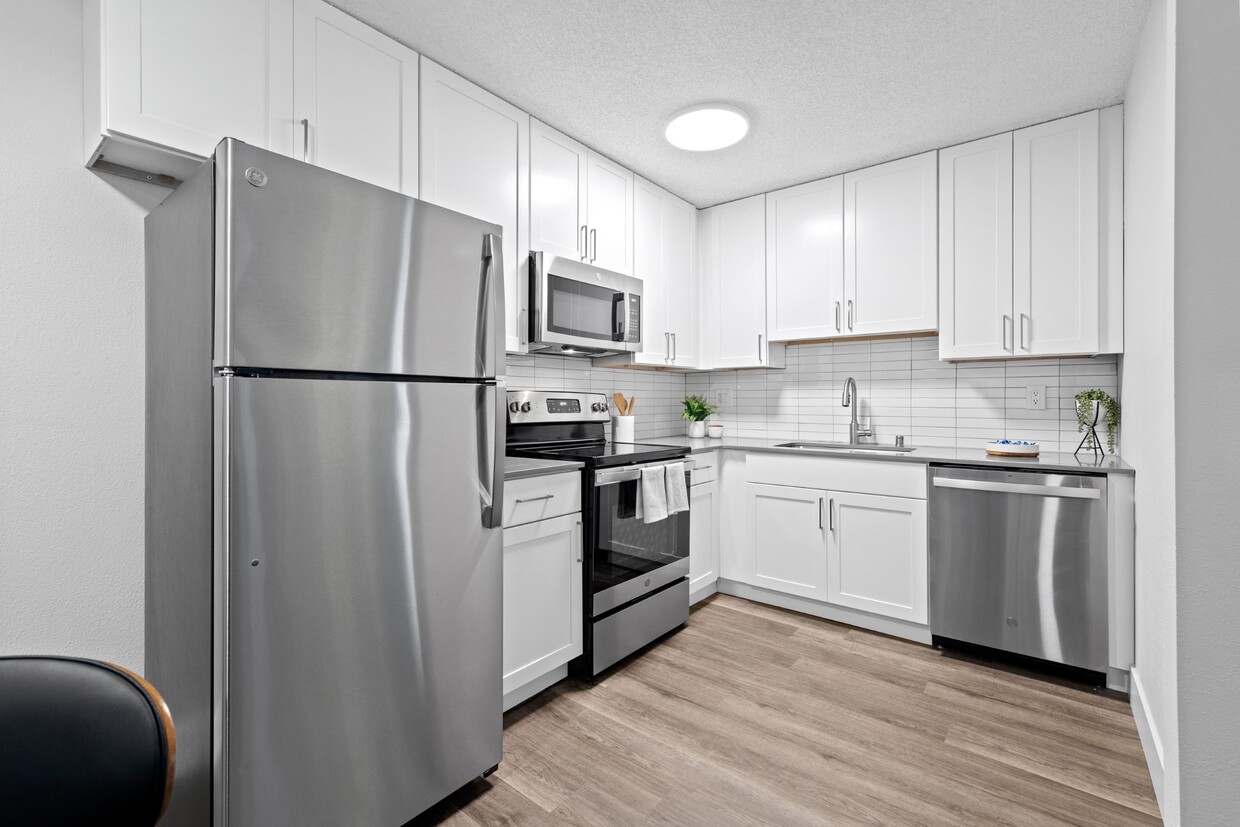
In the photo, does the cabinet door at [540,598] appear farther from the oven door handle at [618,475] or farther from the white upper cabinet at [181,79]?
the white upper cabinet at [181,79]

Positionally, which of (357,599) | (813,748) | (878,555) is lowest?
(813,748)

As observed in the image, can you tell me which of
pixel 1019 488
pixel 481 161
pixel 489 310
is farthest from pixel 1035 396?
pixel 481 161

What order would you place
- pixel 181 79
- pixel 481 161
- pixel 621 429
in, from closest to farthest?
pixel 181 79, pixel 481 161, pixel 621 429

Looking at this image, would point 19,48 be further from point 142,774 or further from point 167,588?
point 142,774

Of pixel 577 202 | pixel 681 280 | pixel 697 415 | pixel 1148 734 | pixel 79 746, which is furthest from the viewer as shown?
pixel 697 415

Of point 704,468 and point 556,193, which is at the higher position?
point 556,193

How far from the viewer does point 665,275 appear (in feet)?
11.4

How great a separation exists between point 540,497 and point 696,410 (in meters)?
1.89

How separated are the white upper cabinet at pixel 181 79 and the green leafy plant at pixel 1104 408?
133 inches

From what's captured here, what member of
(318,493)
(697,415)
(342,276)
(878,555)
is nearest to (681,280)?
(697,415)

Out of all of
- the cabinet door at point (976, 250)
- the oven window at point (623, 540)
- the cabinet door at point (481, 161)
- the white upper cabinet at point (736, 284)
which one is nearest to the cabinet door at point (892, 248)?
the cabinet door at point (976, 250)

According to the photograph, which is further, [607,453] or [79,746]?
[607,453]

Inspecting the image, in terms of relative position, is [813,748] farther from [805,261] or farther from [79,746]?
[805,261]

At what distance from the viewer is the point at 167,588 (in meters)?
1.48
